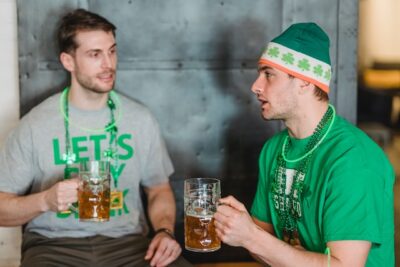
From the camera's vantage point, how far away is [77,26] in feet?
9.53

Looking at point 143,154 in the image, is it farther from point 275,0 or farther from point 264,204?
point 275,0

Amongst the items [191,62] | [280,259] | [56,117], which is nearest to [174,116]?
[191,62]

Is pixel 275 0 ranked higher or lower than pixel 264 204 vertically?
higher

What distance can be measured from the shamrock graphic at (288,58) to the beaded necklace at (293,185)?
23 cm

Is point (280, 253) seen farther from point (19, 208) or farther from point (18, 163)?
point (18, 163)

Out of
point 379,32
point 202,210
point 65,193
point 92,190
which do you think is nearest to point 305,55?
point 202,210

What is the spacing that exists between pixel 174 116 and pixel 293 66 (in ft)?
3.93

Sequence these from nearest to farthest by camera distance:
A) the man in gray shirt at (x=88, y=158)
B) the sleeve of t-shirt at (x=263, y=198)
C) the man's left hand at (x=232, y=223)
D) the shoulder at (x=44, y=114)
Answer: the man's left hand at (x=232, y=223), the sleeve of t-shirt at (x=263, y=198), the man in gray shirt at (x=88, y=158), the shoulder at (x=44, y=114)

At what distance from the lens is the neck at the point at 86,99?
290 centimetres

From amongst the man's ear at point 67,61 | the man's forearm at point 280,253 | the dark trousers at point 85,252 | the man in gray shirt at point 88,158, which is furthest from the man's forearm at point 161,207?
the man's forearm at point 280,253

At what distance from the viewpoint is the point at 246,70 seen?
3.41 metres

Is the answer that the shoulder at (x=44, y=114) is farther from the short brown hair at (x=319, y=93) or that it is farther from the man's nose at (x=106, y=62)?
the short brown hair at (x=319, y=93)

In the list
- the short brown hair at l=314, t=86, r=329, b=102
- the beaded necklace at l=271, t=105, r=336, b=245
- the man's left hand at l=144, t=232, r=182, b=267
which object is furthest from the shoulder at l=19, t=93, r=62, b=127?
the short brown hair at l=314, t=86, r=329, b=102

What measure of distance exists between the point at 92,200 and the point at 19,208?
1.58ft
